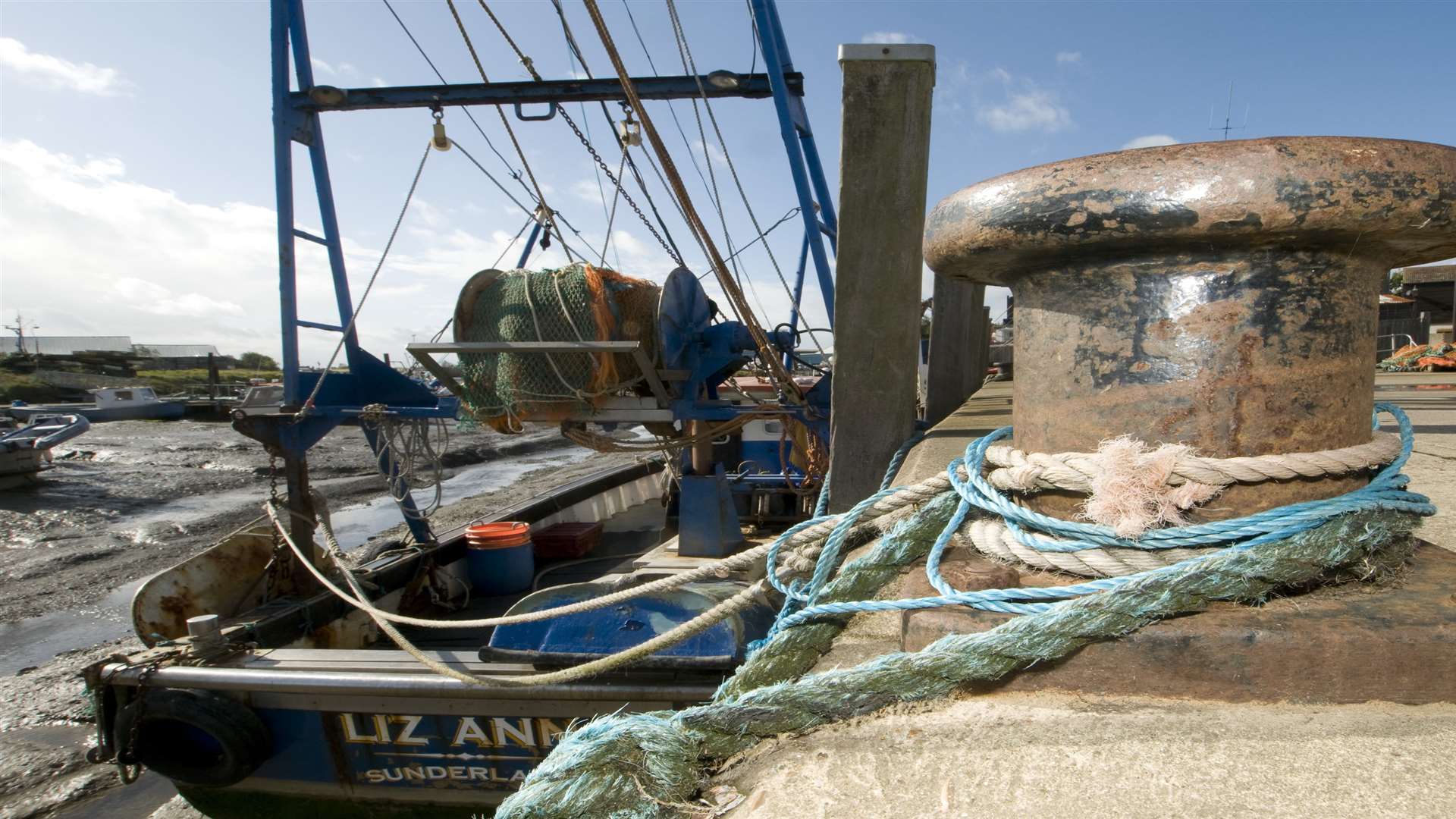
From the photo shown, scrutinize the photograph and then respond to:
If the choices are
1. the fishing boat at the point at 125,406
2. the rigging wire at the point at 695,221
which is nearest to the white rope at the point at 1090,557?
the rigging wire at the point at 695,221

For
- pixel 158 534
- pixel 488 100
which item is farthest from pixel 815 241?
pixel 158 534

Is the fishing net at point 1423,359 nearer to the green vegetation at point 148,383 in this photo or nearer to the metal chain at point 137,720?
the metal chain at point 137,720

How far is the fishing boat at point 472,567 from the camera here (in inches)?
126

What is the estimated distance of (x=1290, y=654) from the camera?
1.09 metres

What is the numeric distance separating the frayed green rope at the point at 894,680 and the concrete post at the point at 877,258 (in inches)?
80.1

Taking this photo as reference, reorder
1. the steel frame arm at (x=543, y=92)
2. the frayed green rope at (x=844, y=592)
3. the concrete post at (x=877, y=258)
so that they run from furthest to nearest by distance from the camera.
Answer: the steel frame arm at (x=543, y=92) → the concrete post at (x=877, y=258) → the frayed green rope at (x=844, y=592)

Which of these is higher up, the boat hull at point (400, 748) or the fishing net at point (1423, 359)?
the fishing net at point (1423, 359)

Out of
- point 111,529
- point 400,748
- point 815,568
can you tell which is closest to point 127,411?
point 111,529

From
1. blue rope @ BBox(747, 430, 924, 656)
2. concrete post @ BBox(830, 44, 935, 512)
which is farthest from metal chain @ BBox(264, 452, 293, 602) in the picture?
blue rope @ BBox(747, 430, 924, 656)

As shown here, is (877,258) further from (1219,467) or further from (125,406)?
(125,406)

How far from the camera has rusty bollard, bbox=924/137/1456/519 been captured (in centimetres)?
116

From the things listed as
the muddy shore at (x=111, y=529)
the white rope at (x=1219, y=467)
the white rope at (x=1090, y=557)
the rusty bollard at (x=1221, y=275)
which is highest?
the rusty bollard at (x=1221, y=275)

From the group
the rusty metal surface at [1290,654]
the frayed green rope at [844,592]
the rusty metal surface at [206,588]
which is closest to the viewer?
the rusty metal surface at [1290,654]

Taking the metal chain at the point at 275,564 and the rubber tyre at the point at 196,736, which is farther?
the metal chain at the point at 275,564
